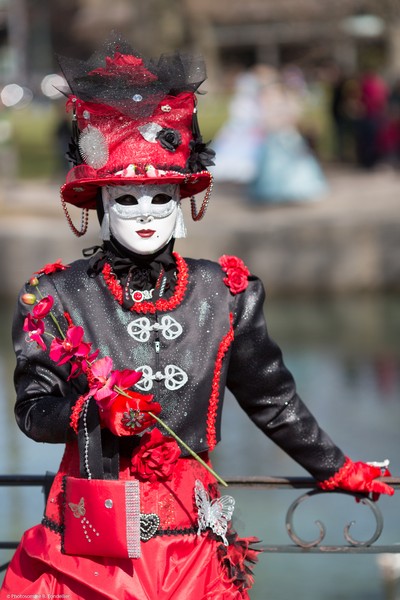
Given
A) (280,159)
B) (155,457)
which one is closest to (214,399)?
(155,457)

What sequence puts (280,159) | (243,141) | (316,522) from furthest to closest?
1. (243,141)
2. (280,159)
3. (316,522)

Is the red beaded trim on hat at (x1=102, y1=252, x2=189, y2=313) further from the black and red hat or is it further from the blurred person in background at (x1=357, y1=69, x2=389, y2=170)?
the blurred person in background at (x1=357, y1=69, x2=389, y2=170)

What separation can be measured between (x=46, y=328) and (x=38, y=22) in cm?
4725

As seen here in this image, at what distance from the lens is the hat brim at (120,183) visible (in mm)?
2605

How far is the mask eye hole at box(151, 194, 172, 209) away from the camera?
2.68 metres

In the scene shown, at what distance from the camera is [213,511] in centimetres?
259

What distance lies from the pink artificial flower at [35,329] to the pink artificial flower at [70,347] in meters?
0.05

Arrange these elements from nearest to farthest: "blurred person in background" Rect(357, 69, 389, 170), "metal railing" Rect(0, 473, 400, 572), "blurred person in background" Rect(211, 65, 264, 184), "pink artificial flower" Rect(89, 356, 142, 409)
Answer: "pink artificial flower" Rect(89, 356, 142, 409)
"metal railing" Rect(0, 473, 400, 572)
"blurred person in background" Rect(211, 65, 264, 184)
"blurred person in background" Rect(357, 69, 389, 170)

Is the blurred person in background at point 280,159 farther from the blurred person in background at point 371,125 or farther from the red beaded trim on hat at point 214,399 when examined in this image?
the red beaded trim on hat at point 214,399

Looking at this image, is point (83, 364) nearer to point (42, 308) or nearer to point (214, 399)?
point (42, 308)

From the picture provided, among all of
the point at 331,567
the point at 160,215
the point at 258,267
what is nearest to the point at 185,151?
the point at 160,215

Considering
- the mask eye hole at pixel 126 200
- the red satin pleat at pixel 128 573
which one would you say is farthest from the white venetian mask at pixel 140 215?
the red satin pleat at pixel 128 573

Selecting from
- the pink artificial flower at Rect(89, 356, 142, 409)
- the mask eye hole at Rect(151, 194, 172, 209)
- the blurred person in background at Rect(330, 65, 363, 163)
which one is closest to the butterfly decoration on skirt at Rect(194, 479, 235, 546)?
the pink artificial flower at Rect(89, 356, 142, 409)

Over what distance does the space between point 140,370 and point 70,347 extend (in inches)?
7.1
